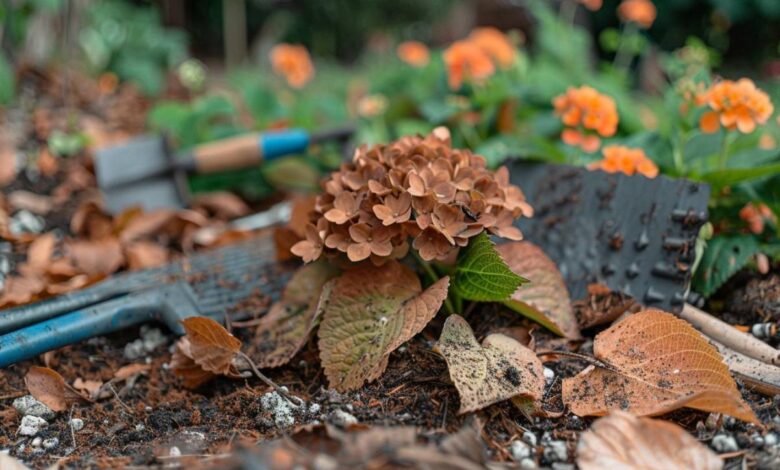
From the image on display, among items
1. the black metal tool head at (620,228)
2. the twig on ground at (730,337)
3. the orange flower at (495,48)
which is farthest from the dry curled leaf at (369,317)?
the orange flower at (495,48)

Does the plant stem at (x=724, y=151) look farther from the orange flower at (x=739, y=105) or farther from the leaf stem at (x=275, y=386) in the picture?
the leaf stem at (x=275, y=386)

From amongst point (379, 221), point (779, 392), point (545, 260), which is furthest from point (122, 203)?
point (779, 392)

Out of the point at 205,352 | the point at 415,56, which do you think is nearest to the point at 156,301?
the point at 205,352

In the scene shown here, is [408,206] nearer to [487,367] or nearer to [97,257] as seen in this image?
[487,367]

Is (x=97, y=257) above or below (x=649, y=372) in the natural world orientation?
below

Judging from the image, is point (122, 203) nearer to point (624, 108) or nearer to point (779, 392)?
point (624, 108)
